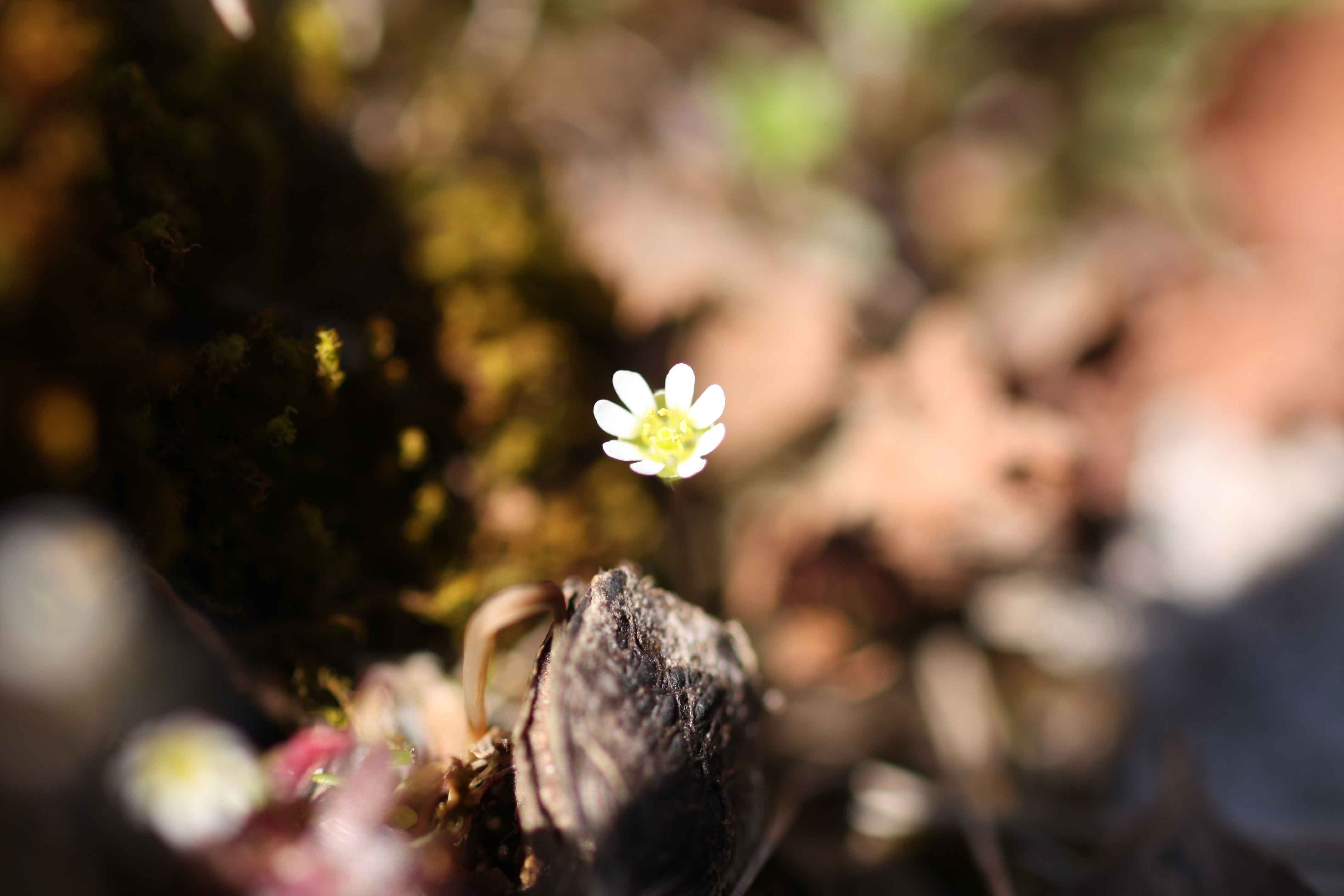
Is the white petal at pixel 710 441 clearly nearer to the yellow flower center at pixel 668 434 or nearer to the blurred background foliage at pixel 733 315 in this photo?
the yellow flower center at pixel 668 434

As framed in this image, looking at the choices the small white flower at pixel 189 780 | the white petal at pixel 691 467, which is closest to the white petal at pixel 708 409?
the white petal at pixel 691 467

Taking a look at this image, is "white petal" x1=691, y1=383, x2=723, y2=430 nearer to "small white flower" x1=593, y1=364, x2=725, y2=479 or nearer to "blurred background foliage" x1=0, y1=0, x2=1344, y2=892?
"small white flower" x1=593, y1=364, x2=725, y2=479

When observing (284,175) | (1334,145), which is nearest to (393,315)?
(284,175)

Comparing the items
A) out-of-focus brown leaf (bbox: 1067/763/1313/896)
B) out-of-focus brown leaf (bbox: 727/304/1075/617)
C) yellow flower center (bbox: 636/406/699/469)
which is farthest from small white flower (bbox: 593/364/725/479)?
out-of-focus brown leaf (bbox: 1067/763/1313/896)

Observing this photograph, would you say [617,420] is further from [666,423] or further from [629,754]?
[629,754]

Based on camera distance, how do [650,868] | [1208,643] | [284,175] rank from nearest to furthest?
[650,868], [284,175], [1208,643]

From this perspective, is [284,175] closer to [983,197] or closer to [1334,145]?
[983,197]

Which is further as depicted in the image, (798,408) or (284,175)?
(798,408)
